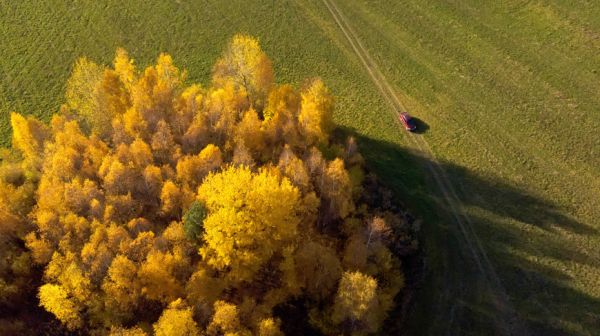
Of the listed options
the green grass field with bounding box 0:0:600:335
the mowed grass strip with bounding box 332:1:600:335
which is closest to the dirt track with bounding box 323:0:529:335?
the green grass field with bounding box 0:0:600:335

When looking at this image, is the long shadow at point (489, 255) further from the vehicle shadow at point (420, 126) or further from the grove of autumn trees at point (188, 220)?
the vehicle shadow at point (420, 126)

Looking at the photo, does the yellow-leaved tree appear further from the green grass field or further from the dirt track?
the dirt track

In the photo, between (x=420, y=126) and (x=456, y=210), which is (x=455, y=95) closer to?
(x=420, y=126)

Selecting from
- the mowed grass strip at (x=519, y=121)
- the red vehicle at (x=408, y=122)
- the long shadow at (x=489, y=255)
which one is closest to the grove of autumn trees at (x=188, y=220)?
the long shadow at (x=489, y=255)

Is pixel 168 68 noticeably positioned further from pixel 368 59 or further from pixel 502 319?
pixel 502 319

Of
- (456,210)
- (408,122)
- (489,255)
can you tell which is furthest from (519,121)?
(489,255)
